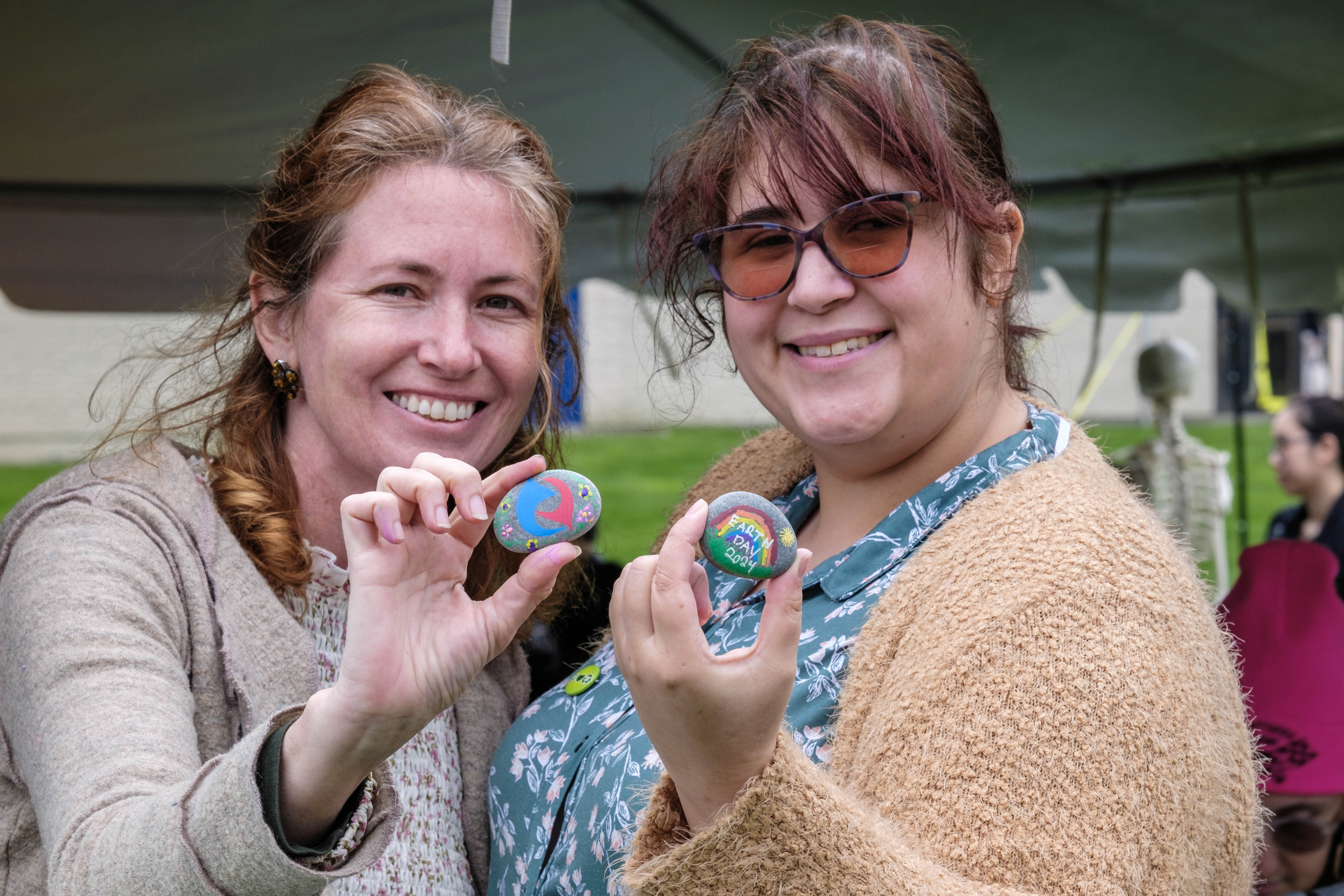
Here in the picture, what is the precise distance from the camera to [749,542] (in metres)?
1.22

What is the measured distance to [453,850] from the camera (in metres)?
1.69

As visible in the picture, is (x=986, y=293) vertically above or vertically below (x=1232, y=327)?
below

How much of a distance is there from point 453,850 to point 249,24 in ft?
7.59

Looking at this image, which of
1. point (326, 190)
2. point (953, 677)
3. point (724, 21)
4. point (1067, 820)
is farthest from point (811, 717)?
point (724, 21)

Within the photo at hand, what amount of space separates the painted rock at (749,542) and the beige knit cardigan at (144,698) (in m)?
0.44

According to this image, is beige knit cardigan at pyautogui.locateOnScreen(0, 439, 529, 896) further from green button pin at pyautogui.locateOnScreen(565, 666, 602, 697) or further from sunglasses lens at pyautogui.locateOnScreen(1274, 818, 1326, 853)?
sunglasses lens at pyautogui.locateOnScreen(1274, 818, 1326, 853)

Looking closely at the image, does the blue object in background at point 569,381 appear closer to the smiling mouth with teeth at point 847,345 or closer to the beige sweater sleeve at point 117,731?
the smiling mouth with teeth at point 847,345

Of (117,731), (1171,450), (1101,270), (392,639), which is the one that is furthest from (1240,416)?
(117,731)

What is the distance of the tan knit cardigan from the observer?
1052 millimetres

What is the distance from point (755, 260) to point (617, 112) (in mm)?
2460

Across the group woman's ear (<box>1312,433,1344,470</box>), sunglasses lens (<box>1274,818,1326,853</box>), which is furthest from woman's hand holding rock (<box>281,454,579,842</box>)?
woman's ear (<box>1312,433,1344,470</box>)

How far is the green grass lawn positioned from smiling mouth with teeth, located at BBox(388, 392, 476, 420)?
4897 millimetres

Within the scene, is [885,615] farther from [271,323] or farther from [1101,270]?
[1101,270]

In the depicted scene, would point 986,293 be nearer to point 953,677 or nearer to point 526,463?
point 953,677
